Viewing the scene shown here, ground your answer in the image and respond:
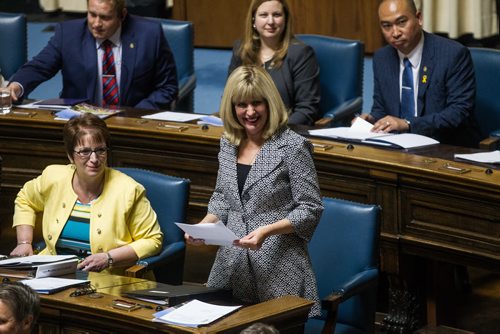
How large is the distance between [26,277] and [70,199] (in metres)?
0.49

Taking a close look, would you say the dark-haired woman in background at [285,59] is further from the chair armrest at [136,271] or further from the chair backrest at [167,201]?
the chair armrest at [136,271]

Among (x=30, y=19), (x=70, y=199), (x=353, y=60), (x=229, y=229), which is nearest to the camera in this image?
(x=229, y=229)

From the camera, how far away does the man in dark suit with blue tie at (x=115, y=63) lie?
6.12 metres

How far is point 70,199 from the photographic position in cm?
448

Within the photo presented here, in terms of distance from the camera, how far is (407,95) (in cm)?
561

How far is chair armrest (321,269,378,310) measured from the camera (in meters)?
3.95

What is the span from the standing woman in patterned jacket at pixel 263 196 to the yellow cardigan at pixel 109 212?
0.45 m

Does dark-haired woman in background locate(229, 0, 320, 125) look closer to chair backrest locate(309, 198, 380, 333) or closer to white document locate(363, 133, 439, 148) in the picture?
white document locate(363, 133, 439, 148)

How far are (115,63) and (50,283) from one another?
2.40m

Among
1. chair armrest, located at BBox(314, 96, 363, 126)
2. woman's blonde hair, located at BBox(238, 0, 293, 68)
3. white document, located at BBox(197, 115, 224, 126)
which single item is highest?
woman's blonde hair, located at BBox(238, 0, 293, 68)

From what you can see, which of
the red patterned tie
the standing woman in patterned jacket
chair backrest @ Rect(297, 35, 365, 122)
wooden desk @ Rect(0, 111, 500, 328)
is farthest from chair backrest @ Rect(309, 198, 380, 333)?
the red patterned tie

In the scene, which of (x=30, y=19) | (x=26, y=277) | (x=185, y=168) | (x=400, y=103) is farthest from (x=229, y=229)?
(x=30, y=19)

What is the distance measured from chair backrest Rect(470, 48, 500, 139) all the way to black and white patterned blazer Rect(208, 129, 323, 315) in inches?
84.3

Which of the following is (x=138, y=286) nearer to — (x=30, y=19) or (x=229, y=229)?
(x=229, y=229)
